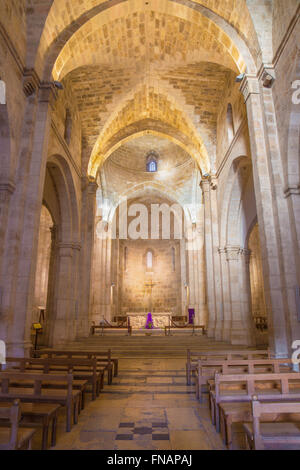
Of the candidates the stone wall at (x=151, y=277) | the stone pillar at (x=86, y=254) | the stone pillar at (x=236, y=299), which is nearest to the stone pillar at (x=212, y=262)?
the stone pillar at (x=236, y=299)

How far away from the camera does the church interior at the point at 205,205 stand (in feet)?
13.5

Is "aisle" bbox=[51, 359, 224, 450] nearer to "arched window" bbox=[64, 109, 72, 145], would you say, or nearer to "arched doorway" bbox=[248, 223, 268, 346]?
"arched window" bbox=[64, 109, 72, 145]

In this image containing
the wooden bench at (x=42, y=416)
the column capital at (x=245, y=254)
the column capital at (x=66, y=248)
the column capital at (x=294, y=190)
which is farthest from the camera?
the column capital at (x=245, y=254)

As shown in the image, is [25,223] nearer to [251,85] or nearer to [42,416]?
[42,416]

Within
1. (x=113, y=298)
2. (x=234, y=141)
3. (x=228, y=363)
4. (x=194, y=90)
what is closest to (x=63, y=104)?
(x=194, y=90)

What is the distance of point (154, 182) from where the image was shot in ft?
82.8

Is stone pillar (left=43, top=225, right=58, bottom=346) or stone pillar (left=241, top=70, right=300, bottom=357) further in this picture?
stone pillar (left=43, top=225, right=58, bottom=346)

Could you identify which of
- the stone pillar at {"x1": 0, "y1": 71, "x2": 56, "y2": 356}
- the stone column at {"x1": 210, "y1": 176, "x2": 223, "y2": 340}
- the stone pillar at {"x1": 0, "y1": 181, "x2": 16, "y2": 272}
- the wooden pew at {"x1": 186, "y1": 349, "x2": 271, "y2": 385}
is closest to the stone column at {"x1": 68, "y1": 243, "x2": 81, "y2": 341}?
the stone pillar at {"x1": 0, "y1": 71, "x2": 56, "y2": 356}

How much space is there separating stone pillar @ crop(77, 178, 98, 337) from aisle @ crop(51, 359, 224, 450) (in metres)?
7.69

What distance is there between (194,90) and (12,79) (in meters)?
9.54

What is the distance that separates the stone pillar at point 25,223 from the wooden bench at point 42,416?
12.2 ft

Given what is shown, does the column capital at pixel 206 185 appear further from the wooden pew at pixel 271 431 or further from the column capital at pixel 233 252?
the wooden pew at pixel 271 431

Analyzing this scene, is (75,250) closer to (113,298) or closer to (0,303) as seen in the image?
(0,303)

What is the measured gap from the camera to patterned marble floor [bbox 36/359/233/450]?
147 inches
